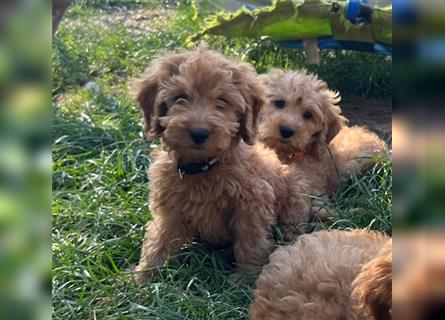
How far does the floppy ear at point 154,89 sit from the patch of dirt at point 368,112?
2.67 meters

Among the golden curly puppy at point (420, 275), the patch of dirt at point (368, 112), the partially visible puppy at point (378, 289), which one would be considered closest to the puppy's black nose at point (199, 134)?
the partially visible puppy at point (378, 289)

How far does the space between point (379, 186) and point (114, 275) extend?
1.87m

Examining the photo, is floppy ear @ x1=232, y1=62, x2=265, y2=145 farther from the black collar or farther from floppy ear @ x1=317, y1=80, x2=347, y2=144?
floppy ear @ x1=317, y1=80, x2=347, y2=144

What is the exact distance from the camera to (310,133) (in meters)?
4.82

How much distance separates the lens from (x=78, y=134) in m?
5.40

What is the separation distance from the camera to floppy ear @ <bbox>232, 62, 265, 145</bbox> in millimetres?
3803

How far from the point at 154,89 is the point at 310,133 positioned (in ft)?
4.64

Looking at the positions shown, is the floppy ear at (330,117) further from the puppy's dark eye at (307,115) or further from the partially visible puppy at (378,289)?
the partially visible puppy at (378,289)

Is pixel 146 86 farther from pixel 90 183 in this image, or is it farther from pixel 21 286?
pixel 21 286

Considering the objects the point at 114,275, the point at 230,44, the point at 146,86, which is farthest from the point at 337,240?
the point at 230,44

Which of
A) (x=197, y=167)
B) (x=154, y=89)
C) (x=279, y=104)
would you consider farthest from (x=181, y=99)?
(x=279, y=104)

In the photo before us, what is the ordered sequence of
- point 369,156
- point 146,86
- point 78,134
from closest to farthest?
1. point 146,86
2. point 369,156
3. point 78,134

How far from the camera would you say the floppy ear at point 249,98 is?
3.80 m

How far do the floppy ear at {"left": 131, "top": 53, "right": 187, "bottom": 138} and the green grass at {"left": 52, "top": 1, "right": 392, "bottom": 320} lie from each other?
2.23ft
